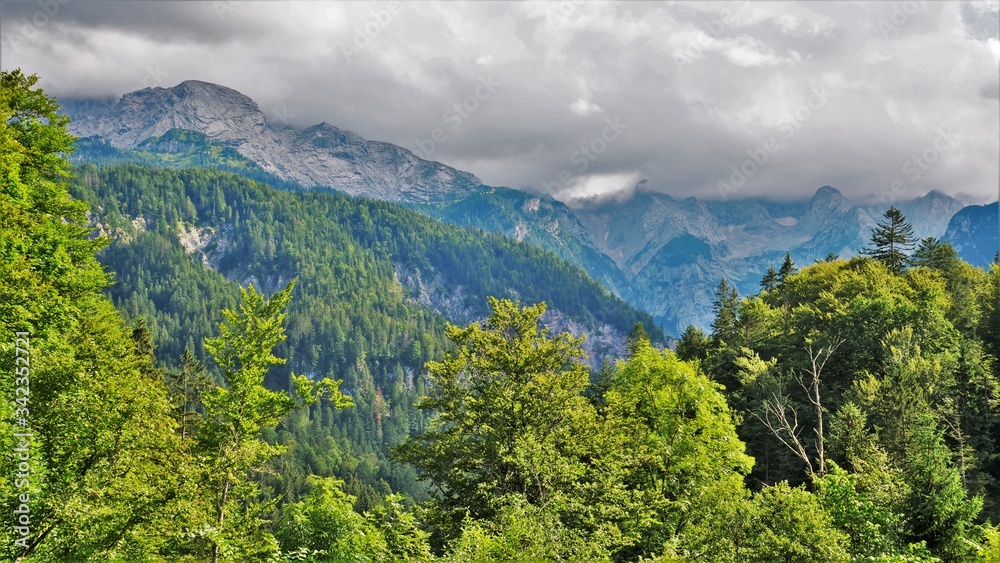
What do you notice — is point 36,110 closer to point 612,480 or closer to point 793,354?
point 612,480

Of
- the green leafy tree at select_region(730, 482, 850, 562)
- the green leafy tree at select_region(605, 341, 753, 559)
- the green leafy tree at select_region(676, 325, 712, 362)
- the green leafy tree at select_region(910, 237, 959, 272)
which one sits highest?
the green leafy tree at select_region(910, 237, 959, 272)

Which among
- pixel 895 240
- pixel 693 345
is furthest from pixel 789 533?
pixel 895 240

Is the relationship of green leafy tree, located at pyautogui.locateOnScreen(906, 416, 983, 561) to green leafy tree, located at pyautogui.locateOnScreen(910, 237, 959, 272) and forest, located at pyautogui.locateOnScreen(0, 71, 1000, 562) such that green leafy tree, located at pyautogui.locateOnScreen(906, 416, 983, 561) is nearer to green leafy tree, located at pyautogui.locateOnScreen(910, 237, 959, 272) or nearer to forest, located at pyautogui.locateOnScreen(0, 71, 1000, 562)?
forest, located at pyautogui.locateOnScreen(0, 71, 1000, 562)

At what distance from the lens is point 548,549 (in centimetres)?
1623

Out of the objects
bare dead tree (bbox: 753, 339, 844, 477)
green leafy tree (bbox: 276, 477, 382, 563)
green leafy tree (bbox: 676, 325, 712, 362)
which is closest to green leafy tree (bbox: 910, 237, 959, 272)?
bare dead tree (bbox: 753, 339, 844, 477)

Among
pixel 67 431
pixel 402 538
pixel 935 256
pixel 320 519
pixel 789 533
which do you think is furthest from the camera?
pixel 935 256

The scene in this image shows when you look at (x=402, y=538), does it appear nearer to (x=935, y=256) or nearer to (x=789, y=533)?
(x=789, y=533)

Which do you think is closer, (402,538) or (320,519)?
(402,538)

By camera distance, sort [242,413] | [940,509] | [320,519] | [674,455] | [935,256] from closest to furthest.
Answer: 1. [940,509]
2. [242,413]
3. [674,455]
4. [320,519]
5. [935,256]

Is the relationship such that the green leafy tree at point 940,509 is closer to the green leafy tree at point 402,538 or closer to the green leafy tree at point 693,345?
the green leafy tree at point 402,538

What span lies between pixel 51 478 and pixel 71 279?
30.6ft

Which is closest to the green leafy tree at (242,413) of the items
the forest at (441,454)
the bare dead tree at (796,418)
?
the forest at (441,454)

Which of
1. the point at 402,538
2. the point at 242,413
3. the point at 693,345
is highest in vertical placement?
the point at 693,345

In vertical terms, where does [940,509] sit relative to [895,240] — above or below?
below
